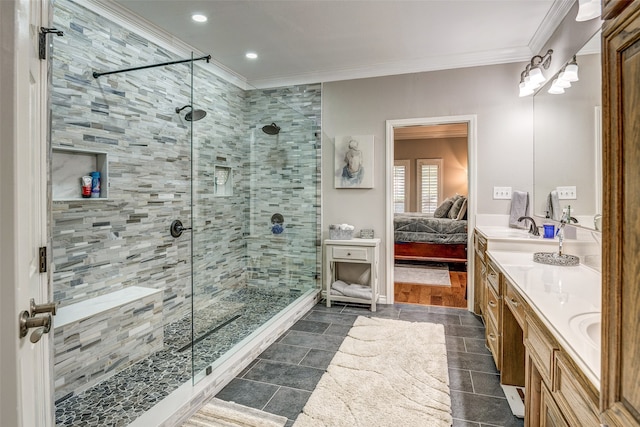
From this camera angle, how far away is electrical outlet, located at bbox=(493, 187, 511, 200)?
3.52 metres

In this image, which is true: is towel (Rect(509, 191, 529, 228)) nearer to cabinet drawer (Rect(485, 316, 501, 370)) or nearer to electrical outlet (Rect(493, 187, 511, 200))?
electrical outlet (Rect(493, 187, 511, 200))

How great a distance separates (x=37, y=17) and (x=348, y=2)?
206 cm

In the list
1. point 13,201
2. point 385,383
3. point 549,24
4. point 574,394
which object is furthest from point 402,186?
point 13,201

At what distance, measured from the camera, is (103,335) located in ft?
7.39

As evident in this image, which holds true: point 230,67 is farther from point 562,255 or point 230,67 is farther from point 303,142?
point 562,255

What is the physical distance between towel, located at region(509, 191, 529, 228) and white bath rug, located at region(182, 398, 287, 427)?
2791 mm

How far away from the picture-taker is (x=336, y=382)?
2.25 m

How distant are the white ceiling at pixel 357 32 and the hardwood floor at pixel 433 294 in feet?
8.39

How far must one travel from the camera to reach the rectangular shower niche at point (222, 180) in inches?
135

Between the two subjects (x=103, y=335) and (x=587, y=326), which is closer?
Result: (x=587, y=326)

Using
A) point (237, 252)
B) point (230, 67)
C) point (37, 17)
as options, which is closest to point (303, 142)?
point (230, 67)

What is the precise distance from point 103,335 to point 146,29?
236cm

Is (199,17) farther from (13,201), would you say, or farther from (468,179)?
(468,179)

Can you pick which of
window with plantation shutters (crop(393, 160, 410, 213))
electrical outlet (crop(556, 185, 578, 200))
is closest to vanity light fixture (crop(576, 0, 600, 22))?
electrical outlet (crop(556, 185, 578, 200))
